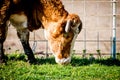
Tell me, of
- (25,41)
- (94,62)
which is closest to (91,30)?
(94,62)

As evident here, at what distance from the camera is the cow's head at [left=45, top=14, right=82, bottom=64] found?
25.5ft

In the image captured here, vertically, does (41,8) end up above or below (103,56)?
above

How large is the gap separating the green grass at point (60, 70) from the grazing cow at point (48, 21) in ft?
0.89

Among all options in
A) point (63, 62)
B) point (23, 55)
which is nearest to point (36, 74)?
point (63, 62)

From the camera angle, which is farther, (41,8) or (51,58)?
(51,58)

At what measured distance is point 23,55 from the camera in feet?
30.3

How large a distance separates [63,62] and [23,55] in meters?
1.64

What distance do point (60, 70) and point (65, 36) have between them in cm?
74

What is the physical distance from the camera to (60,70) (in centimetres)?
747

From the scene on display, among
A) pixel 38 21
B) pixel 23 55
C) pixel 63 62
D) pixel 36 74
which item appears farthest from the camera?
pixel 23 55

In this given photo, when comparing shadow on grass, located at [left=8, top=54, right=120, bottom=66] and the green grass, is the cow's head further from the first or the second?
shadow on grass, located at [left=8, top=54, right=120, bottom=66]

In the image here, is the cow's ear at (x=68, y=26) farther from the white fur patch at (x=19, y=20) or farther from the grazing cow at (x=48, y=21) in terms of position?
the white fur patch at (x=19, y=20)

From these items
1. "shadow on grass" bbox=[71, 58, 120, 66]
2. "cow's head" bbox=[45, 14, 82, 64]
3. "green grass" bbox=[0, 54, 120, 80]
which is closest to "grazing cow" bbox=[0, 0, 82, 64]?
"cow's head" bbox=[45, 14, 82, 64]

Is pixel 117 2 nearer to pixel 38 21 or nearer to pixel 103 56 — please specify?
pixel 103 56
